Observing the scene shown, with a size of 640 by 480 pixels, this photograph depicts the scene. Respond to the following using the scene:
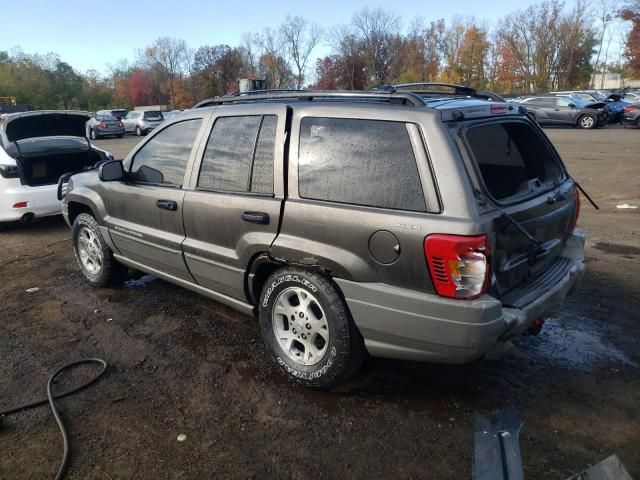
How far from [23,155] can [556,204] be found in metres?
6.97

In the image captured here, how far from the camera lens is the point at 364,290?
2861mm

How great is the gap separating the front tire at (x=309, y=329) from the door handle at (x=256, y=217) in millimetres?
344

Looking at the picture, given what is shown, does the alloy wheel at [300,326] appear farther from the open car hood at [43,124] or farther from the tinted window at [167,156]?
the open car hood at [43,124]

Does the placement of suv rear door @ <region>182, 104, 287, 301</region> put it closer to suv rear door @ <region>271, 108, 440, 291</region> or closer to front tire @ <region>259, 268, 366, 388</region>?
suv rear door @ <region>271, 108, 440, 291</region>

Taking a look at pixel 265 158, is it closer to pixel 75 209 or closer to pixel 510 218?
pixel 510 218

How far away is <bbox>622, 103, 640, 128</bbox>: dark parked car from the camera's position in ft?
68.2

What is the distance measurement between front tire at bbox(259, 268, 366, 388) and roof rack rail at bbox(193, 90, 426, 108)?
1139 millimetres

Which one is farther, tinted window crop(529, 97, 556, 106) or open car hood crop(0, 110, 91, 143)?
tinted window crop(529, 97, 556, 106)

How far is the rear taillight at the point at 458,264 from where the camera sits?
2.55m

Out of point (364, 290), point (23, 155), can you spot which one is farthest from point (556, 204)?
point (23, 155)

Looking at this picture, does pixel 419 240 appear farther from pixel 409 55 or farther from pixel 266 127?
pixel 409 55

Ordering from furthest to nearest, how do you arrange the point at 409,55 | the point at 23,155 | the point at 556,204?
1. the point at 409,55
2. the point at 23,155
3. the point at 556,204

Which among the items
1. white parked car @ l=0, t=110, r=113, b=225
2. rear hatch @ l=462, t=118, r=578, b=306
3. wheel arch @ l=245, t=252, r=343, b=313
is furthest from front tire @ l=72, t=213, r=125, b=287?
rear hatch @ l=462, t=118, r=578, b=306

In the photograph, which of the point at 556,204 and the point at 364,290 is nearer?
the point at 364,290
